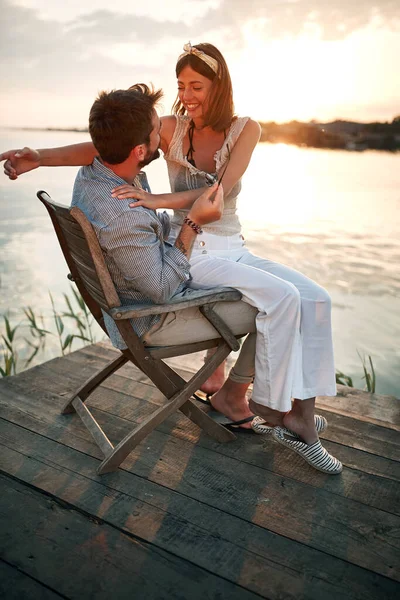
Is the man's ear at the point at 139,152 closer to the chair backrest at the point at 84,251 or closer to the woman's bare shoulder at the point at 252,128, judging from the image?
the chair backrest at the point at 84,251

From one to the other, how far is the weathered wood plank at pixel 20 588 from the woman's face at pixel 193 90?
7.06 feet

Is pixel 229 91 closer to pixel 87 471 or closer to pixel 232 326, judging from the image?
pixel 232 326

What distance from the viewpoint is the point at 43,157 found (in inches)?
107

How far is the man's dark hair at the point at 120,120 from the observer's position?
212cm

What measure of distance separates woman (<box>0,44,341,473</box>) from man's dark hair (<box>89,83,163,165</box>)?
0.17 meters

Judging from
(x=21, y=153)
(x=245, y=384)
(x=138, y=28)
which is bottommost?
(x=245, y=384)

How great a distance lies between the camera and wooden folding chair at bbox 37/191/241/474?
221cm

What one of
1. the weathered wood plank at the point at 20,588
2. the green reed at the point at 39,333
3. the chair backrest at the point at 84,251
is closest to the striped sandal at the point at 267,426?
the chair backrest at the point at 84,251

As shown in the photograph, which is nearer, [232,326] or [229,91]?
[232,326]

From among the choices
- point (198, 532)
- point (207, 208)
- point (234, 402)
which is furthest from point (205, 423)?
point (207, 208)

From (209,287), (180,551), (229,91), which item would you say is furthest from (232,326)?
(229,91)

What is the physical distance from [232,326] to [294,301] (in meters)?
0.30

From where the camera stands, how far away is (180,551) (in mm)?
1932

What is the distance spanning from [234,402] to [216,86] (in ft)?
5.12
